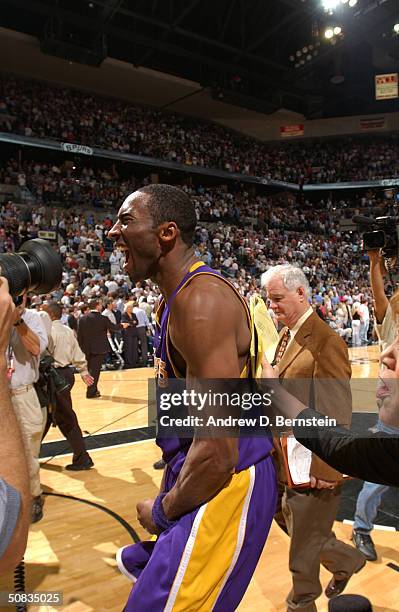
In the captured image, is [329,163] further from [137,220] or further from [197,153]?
[137,220]

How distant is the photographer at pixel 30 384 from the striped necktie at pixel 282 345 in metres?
1.72

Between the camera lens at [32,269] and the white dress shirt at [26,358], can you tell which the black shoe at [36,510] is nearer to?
the white dress shirt at [26,358]

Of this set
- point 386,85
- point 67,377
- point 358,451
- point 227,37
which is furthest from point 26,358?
point 386,85

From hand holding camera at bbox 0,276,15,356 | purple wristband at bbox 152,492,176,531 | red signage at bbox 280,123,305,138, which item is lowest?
purple wristband at bbox 152,492,176,531

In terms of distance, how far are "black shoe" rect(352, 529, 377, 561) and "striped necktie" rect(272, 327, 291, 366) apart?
134 cm

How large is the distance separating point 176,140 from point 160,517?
2566cm

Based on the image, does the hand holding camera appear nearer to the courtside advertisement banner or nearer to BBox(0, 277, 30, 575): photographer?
BBox(0, 277, 30, 575): photographer

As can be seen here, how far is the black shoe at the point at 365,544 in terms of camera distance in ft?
9.35

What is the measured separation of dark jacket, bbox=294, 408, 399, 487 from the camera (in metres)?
1.13

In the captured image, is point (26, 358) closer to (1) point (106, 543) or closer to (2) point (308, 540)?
(1) point (106, 543)

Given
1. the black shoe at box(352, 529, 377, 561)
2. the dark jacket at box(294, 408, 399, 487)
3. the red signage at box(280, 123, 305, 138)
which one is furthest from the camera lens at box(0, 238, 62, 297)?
the red signage at box(280, 123, 305, 138)

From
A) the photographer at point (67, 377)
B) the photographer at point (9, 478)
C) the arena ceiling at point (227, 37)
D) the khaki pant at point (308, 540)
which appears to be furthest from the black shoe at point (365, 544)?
the arena ceiling at point (227, 37)

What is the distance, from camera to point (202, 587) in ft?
4.52

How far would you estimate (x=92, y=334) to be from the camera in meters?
7.78
